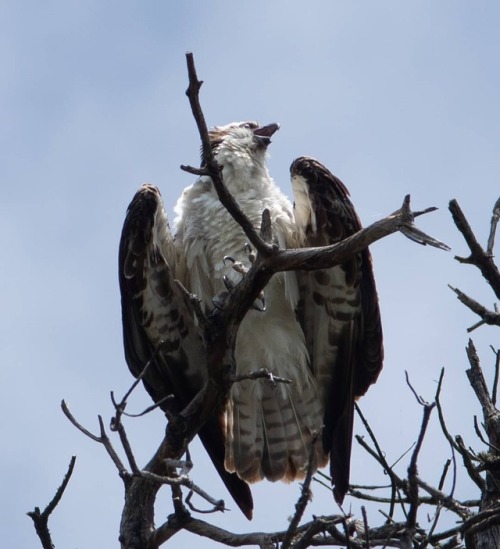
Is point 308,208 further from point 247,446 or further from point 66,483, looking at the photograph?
point 66,483

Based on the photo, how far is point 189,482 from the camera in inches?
200

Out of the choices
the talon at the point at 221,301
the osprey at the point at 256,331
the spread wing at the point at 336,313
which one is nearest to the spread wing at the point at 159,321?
the osprey at the point at 256,331

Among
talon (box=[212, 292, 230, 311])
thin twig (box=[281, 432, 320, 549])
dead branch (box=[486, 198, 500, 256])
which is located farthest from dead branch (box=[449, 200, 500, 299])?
talon (box=[212, 292, 230, 311])

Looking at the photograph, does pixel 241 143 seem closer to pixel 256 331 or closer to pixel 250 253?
pixel 256 331

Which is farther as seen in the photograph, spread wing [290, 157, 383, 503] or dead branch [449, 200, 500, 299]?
spread wing [290, 157, 383, 503]

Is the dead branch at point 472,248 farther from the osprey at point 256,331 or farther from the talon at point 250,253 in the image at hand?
the osprey at point 256,331

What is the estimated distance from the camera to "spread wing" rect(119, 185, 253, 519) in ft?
25.3

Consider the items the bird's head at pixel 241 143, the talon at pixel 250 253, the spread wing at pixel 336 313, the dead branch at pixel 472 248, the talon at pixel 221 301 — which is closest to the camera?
the dead branch at pixel 472 248

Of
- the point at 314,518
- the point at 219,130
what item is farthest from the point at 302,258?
the point at 219,130

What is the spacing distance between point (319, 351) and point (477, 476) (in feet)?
7.47

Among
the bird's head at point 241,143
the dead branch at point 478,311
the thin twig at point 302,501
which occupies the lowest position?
the thin twig at point 302,501

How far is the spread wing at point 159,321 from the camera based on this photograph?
7.72 m

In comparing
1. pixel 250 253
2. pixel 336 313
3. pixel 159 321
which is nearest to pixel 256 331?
pixel 336 313

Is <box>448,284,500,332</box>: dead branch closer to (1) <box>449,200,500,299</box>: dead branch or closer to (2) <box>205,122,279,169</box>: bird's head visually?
(1) <box>449,200,500,299</box>: dead branch
